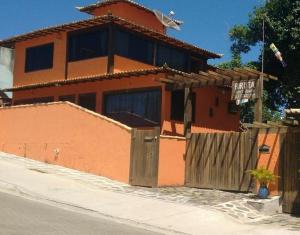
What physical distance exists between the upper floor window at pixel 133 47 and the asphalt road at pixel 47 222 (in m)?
12.5

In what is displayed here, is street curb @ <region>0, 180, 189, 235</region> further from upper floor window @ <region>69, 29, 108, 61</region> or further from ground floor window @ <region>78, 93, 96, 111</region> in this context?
upper floor window @ <region>69, 29, 108, 61</region>

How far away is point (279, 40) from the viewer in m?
25.8

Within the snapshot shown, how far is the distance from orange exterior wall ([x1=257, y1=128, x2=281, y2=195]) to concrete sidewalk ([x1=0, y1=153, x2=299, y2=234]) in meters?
2.75

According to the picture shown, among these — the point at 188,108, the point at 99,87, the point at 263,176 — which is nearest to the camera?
the point at 263,176

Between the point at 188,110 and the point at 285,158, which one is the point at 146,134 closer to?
the point at 188,110

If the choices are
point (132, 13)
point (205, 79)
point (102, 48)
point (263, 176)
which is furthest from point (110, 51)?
point (263, 176)

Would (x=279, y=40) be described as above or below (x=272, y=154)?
above

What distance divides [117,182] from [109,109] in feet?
20.4

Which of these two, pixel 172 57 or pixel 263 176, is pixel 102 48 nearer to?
pixel 172 57

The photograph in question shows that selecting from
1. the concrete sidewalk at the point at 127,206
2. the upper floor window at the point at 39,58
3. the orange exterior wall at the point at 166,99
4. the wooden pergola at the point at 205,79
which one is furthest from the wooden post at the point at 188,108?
the upper floor window at the point at 39,58

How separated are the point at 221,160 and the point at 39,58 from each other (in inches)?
558

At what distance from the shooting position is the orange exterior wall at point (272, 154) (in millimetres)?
15859

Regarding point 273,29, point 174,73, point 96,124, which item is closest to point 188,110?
point 174,73

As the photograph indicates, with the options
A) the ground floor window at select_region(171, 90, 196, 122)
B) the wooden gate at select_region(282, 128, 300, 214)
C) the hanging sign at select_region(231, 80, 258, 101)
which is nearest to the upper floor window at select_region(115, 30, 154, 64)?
the ground floor window at select_region(171, 90, 196, 122)
